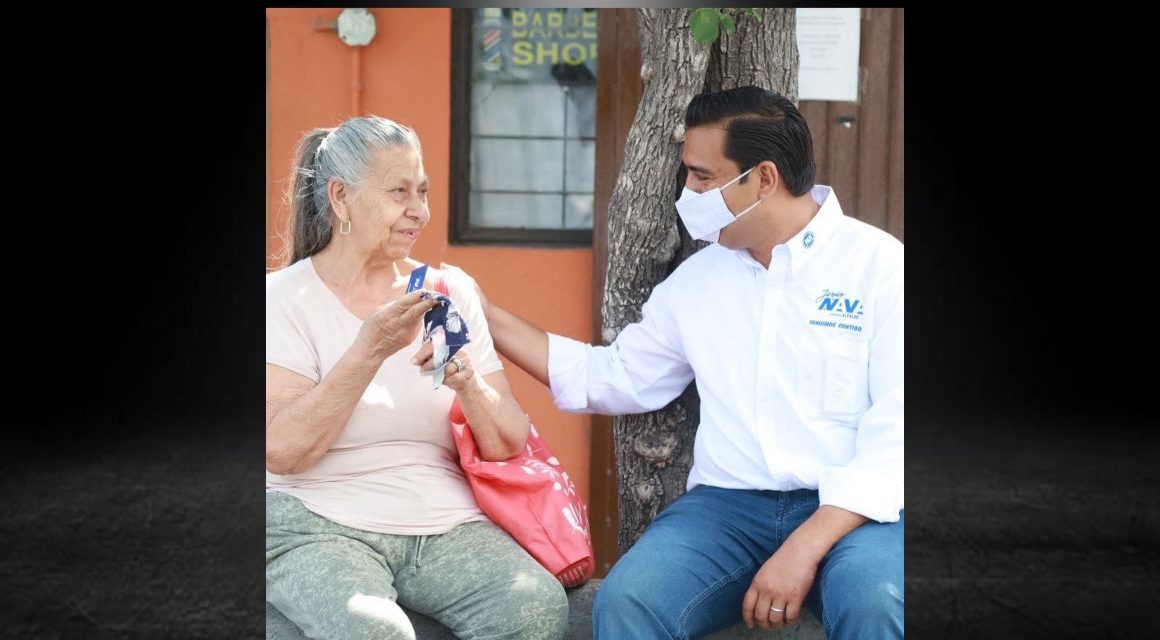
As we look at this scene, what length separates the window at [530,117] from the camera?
4.78m

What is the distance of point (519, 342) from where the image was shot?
3.13 metres

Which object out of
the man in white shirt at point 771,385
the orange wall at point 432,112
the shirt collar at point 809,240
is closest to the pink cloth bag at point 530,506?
the man in white shirt at point 771,385

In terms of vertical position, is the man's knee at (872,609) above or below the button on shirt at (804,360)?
below

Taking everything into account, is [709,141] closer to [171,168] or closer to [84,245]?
[171,168]

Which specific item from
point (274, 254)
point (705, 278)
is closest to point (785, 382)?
point (705, 278)

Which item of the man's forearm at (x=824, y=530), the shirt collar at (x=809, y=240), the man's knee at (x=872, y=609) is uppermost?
the shirt collar at (x=809, y=240)

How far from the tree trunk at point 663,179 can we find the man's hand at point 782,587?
29.8 inches

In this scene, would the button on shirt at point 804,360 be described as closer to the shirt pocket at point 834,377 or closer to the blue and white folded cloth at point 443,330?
the shirt pocket at point 834,377

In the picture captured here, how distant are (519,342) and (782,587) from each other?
893mm

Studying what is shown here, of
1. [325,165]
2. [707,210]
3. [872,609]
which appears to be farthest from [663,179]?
[872,609]

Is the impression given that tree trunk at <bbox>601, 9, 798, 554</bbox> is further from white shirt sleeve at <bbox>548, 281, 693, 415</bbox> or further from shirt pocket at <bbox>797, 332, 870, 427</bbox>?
shirt pocket at <bbox>797, 332, 870, 427</bbox>

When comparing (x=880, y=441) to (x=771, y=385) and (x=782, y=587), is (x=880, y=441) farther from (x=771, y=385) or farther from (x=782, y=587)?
(x=782, y=587)

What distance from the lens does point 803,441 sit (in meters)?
2.85

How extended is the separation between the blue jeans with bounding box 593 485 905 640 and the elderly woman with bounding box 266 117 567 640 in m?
0.19
